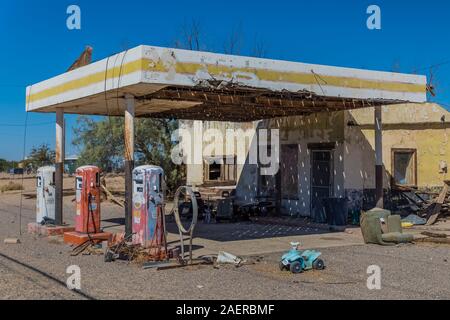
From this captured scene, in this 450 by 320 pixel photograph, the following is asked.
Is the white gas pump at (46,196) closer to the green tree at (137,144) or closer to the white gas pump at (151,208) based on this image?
the white gas pump at (151,208)

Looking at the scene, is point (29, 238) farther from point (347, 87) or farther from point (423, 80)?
point (423, 80)

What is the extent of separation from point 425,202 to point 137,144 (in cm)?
1553

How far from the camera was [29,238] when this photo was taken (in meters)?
14.5

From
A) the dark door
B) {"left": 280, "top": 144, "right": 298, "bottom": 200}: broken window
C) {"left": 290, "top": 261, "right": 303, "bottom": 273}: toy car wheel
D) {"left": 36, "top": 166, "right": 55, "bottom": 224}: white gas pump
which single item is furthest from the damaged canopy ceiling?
{"left": 290, "top": 261, "right": 303, "bottom": 273}: toy car wheel

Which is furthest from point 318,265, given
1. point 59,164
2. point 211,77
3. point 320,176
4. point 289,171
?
point 289,171

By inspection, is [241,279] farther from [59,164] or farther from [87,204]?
[59,164]

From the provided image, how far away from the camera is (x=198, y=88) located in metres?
11.6

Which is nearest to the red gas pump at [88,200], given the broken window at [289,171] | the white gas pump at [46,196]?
the white gas pump at [46,196]

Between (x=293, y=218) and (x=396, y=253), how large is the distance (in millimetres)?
7408

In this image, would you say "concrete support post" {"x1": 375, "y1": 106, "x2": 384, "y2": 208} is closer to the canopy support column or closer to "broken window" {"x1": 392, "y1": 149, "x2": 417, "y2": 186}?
the canopy support column

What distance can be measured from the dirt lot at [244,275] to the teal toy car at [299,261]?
0.15 meters

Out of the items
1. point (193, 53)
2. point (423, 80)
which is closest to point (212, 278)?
point (193, 53)

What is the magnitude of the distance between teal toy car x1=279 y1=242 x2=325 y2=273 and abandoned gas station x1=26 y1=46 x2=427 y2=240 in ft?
12.6

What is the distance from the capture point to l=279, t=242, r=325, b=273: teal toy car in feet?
31.1
